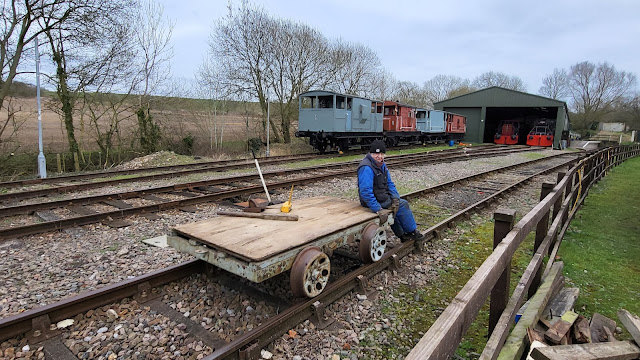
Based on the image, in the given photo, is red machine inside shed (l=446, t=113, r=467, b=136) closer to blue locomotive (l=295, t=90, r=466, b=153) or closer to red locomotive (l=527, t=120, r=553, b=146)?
blue locomotive (l=295, t=90, r=466, b=153)

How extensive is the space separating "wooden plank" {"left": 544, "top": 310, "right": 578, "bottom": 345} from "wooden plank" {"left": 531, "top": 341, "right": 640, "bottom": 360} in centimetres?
25

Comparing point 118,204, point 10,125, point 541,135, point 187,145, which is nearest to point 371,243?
point 118,204

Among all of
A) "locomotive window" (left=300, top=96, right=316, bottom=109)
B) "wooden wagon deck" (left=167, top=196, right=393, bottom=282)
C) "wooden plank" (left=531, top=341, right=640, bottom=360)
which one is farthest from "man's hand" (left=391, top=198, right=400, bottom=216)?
"locomotive window" (left=300, top=96, right=316, bottom=109)

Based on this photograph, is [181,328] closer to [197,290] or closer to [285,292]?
[197,290]

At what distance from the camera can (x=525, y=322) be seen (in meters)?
2.50

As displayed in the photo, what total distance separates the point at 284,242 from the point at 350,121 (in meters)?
16.7

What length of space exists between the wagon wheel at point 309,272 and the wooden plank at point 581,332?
2.00 meters

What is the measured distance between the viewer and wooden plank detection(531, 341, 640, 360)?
5.85 ft

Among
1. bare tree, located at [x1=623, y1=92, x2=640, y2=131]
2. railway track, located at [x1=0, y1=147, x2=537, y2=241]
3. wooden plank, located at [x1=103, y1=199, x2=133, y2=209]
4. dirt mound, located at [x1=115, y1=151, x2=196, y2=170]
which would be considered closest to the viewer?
railway track, located at [x1=0, y1=147, x2=537, y2=241]

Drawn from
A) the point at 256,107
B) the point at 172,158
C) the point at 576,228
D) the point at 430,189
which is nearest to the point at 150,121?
the point at 172,158

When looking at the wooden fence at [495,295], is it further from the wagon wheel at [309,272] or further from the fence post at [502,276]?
the wagon wheel at [309,272]

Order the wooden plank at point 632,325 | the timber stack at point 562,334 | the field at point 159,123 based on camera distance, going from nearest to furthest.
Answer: the timber stack at point 562,334, the wooden plank at point 632,325, the field at point 159,123

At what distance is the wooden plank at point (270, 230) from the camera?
3.10 meters

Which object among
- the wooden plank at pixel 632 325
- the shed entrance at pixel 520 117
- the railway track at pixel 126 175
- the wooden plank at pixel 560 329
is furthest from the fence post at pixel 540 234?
the shed entrance at pixel 520 117
